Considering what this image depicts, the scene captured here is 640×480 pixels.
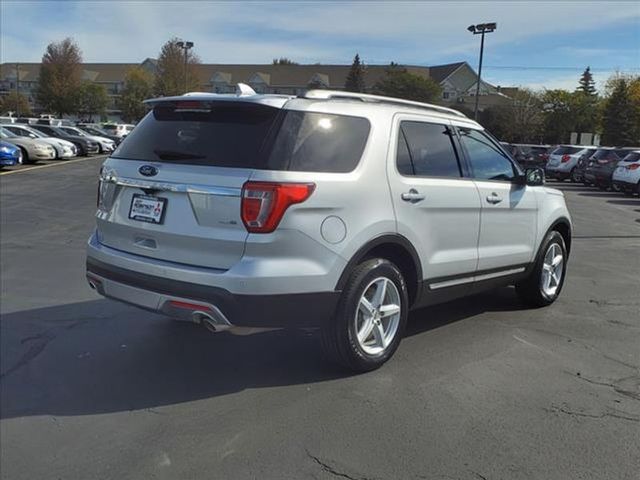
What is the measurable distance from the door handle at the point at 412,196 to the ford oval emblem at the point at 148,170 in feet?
5.50

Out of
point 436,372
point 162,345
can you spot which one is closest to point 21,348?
point 162,345

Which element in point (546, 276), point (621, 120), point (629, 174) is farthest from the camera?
point (621, 120)

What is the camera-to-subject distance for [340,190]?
12.8ft

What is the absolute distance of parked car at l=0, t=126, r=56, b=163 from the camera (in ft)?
82.8

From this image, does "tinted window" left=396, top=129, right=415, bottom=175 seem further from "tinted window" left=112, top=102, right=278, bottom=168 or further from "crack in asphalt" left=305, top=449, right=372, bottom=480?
"crack in asphalt" left=305, top=449, right=372, bottom=480

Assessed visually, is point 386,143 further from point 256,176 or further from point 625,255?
point 625,255

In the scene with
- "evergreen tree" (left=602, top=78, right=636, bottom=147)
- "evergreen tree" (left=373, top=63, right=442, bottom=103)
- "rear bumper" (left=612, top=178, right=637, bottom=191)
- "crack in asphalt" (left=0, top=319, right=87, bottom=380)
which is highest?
"evergreen tree" (left=373, top=63, right=442, bottom=103)

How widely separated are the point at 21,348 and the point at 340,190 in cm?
290

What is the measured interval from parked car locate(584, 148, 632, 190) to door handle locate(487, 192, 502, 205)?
66.9ft

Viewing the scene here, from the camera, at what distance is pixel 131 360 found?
4.60 metres

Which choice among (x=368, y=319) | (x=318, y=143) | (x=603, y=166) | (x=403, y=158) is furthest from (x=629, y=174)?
(x=318, y=143)

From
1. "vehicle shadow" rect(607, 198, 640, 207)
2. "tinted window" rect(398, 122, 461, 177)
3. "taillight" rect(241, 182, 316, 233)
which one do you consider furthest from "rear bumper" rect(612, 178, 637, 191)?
"taillight" rect(241, 182, 316, 233)

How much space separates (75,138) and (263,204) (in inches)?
1337

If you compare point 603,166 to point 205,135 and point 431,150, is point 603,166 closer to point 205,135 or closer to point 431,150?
point 431,150
